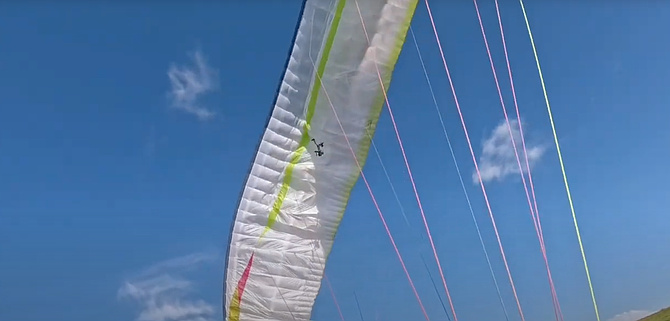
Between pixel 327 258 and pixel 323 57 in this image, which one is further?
pixel 327 258

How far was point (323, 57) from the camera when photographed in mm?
11977

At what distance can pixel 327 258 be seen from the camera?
1446 centimetres

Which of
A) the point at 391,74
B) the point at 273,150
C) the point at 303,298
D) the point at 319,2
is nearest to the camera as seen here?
the point at 319,2

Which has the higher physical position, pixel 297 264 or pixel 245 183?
pixel 245 183

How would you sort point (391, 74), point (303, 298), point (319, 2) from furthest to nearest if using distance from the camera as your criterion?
point (303, 298) < point (391, 74) < point (319, 2)

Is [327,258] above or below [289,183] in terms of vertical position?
below

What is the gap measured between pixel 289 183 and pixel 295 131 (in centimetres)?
126

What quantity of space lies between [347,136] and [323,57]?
2021mm

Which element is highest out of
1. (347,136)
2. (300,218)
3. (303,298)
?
(347,136)

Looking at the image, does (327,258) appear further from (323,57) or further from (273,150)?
(323,57)

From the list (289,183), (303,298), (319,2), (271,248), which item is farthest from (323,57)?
(303,298)

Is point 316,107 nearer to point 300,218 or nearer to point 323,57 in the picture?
point 323,57

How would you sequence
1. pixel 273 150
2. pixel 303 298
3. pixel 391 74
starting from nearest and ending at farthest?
pixel 391 74 < pixel 273 150 < pixel 303 298

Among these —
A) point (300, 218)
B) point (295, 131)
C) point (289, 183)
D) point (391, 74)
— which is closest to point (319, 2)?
point (391, 74)
